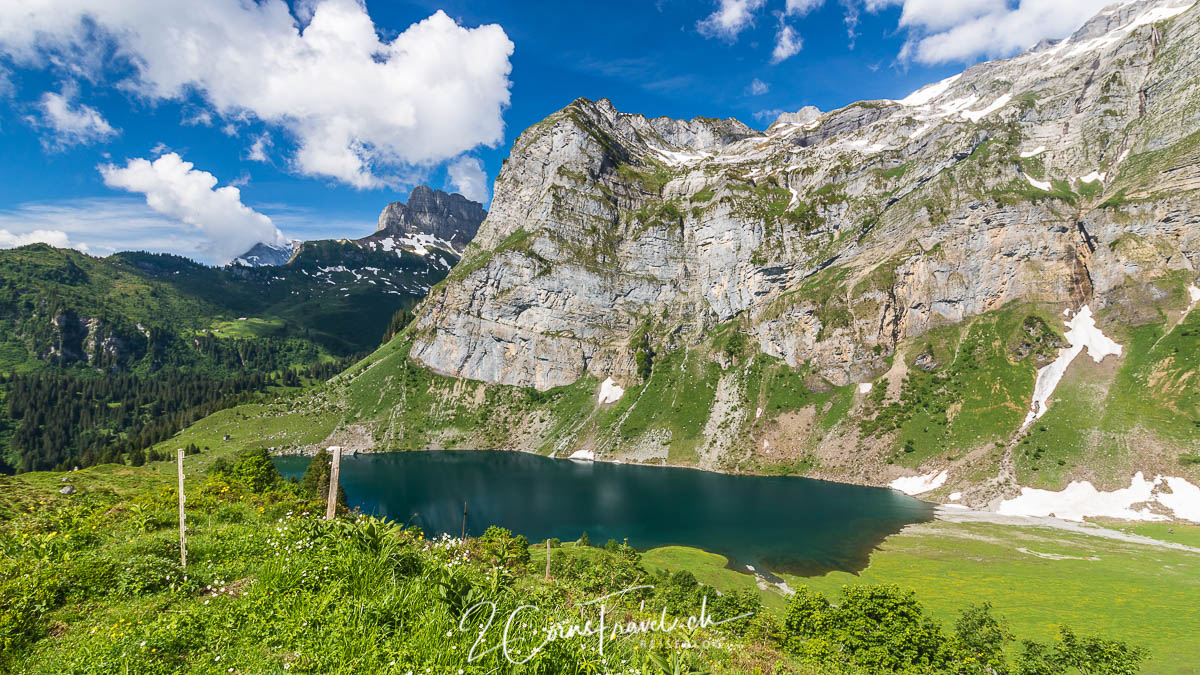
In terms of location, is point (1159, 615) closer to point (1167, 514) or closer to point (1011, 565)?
point (1011, 565)

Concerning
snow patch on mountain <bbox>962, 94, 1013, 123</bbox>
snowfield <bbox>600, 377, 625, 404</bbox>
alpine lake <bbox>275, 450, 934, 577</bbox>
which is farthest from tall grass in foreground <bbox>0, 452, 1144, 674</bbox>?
snow patch on mountain <bbox>962, 94, 1013, 123</bbox>

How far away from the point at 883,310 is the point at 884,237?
31208 millimetres

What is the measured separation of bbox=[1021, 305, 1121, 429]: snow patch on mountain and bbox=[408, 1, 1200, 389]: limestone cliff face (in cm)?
739

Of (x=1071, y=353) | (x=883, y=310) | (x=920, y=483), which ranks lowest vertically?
(x=920, y=483)

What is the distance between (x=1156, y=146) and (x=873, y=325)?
272 ft

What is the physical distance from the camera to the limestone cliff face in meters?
118

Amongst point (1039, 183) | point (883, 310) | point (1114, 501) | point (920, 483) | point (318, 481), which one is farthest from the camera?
point (1039, 183)

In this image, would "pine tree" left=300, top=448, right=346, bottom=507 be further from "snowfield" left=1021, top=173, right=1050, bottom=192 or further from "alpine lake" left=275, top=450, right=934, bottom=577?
"snowfield" left=1021, top=173, right=1050, bottom=192

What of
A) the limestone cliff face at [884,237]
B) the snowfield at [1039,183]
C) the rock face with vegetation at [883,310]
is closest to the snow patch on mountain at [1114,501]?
the rock face with vegetation at [883,310]

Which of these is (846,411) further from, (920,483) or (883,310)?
(883,310)

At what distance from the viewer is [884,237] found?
485 ft

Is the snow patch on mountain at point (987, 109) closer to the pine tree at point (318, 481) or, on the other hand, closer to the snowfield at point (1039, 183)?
the snowfield at point (1039, 183)

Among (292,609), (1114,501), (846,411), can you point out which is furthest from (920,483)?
(292,609)

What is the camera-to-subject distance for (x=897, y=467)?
10112 centimetres
